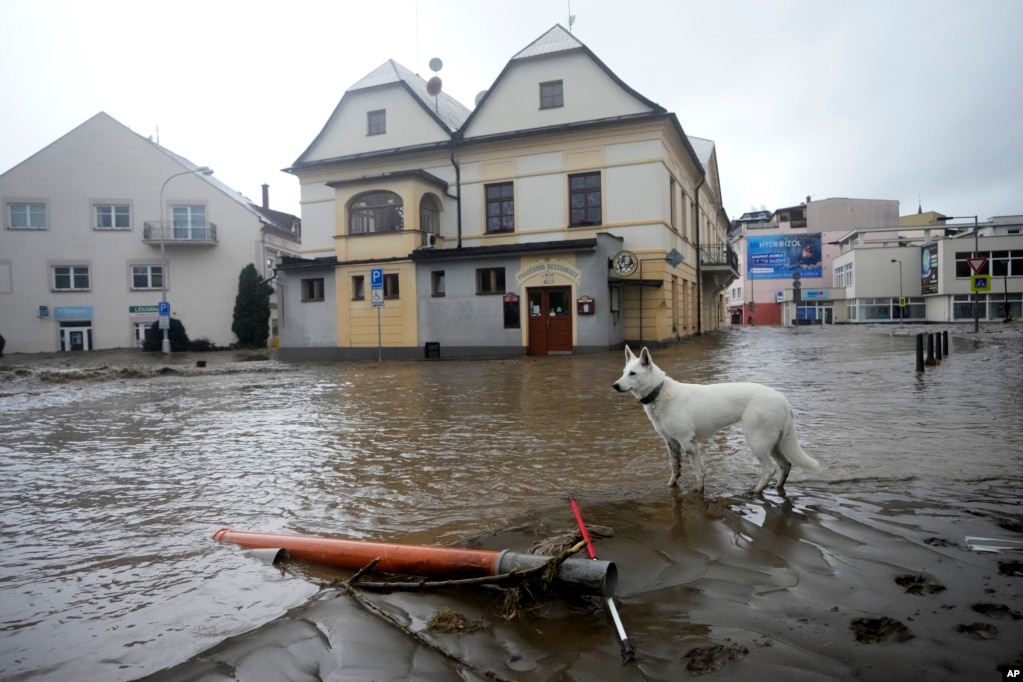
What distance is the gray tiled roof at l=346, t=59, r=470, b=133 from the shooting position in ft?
102

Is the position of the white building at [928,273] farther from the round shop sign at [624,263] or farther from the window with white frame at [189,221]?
the window with white frame at [189,221]

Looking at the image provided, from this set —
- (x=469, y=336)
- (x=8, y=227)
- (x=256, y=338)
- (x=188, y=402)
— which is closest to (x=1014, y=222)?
(x=469, y=336)

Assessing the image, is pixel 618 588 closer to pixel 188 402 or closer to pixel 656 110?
pixel 188 402

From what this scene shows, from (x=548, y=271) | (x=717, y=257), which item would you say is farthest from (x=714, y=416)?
(x=717, y=257)

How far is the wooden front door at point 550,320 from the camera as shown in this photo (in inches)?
996

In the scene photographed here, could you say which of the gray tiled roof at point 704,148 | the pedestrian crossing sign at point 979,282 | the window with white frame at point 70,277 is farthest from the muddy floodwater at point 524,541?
the window with white frame at point 70,277

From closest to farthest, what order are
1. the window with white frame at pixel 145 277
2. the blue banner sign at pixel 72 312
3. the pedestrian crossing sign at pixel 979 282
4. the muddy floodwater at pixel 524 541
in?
the muddy floodwater at pixel 524 541 → the pedestrian crossing sign at pixel 979 282 → the blue banner sign at pixel 72 312 → the window with white frame at pixel 145 277

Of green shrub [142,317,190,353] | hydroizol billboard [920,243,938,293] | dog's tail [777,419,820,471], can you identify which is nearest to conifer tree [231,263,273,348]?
green shrub [142,317,190,353]

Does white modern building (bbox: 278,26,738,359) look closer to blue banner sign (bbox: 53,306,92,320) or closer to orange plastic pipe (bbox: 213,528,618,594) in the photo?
blue banner sign (bbox: 53,306,92,320)

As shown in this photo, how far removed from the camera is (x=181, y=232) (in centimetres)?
4244

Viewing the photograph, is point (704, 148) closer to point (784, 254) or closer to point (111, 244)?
point (111, 244)

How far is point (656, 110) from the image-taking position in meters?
25.9

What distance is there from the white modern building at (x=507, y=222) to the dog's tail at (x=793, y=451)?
19.1m

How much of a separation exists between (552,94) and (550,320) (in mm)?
9913
